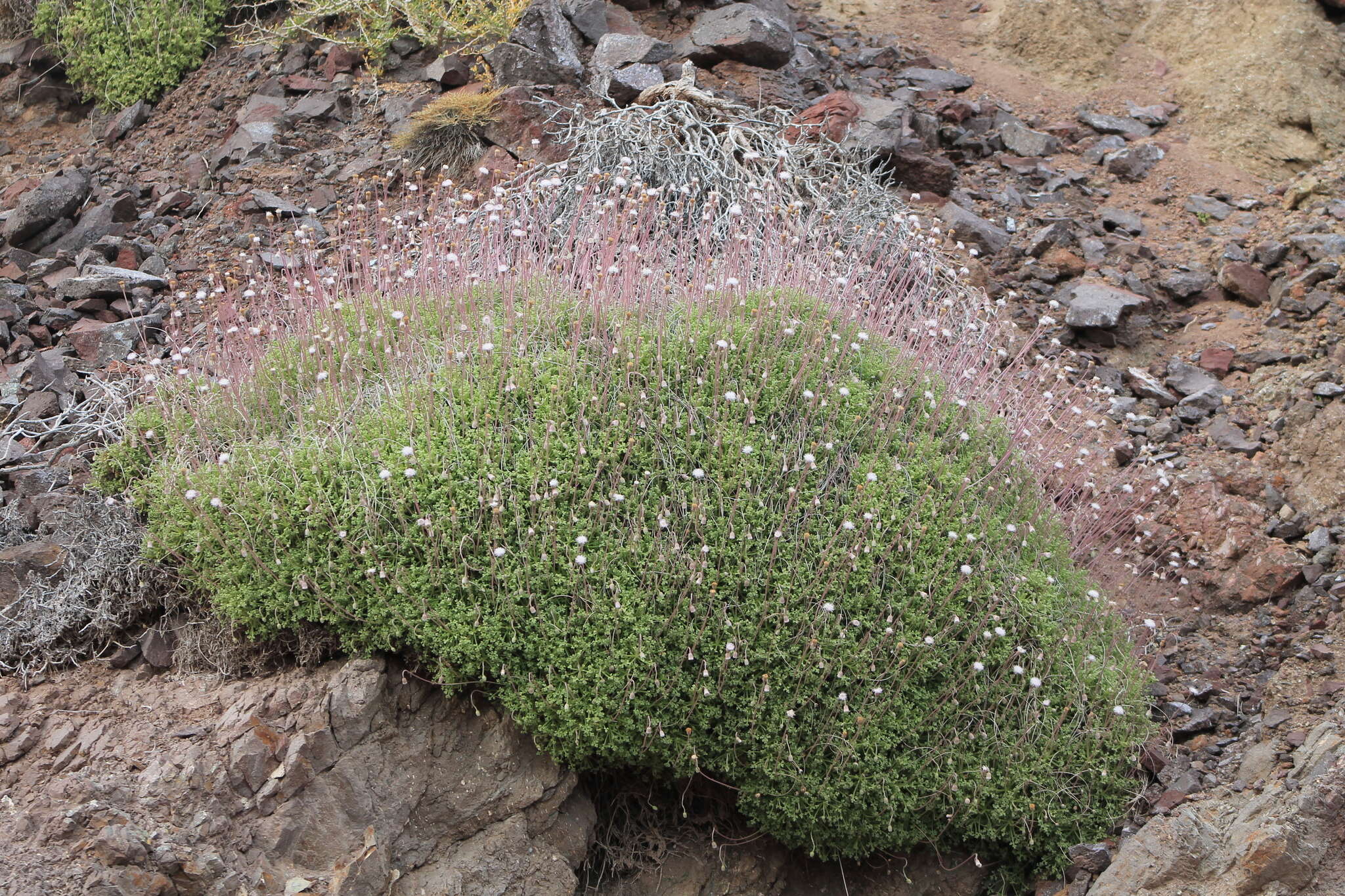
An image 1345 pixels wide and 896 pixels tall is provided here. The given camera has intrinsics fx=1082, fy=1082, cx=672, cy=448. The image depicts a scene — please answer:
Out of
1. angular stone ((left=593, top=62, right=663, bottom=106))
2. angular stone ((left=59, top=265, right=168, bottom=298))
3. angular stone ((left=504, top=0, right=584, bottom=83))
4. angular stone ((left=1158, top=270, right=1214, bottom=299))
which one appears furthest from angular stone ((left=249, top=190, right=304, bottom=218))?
angular stone ((left=1158, top=270, right=1214, bottom=299))

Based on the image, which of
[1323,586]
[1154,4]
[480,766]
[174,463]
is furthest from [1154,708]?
[1154,4]

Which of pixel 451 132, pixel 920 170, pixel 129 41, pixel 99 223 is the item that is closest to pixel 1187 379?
pixel 920 170

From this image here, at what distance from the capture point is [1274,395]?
19.1 feet

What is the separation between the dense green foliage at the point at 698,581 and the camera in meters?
3.82

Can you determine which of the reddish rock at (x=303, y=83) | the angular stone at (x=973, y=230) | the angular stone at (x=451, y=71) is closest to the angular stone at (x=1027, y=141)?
the angular stone at (x=973, y=230)

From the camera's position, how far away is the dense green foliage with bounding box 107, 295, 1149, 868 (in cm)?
382

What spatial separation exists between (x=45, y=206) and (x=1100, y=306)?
640 centimetres

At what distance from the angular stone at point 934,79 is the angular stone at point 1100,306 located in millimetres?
2393

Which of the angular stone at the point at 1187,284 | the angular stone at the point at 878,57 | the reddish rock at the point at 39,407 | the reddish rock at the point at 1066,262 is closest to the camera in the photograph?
the reddish rock at the point at 39,407

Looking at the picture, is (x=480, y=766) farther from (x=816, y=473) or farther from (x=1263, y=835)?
(x=1263, y=835)

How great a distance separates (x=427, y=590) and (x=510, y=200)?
9.79 ft

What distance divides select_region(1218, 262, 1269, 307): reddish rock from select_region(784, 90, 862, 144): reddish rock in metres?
2.54

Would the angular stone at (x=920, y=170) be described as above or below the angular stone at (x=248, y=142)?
above

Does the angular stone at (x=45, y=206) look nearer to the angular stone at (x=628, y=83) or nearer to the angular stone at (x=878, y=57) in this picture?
the angular stone at (x=628, y=83)
